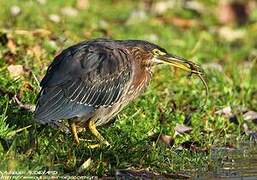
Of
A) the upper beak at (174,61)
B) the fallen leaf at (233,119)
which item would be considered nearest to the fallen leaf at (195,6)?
the fallen leaf at (233,119)

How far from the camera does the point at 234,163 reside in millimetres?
7223

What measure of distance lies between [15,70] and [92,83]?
1.73m

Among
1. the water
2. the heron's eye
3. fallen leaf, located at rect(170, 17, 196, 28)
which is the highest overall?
fallen leaf, located at rect(170, 17, 196, 28)

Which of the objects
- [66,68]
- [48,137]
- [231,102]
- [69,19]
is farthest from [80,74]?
[69,19]

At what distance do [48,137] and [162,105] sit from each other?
1.95 metres

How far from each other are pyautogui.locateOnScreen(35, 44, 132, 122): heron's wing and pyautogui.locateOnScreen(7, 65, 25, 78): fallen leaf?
4.75ft

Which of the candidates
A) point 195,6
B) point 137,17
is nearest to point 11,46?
point 137,17

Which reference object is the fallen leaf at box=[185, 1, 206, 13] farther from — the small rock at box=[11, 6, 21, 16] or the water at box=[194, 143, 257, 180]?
the water at box=[194, 143, 257, 180]

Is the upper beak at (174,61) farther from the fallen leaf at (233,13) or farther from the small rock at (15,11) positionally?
the fallen leaf at (233,13)

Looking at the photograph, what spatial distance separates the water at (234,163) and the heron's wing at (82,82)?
1.02 m

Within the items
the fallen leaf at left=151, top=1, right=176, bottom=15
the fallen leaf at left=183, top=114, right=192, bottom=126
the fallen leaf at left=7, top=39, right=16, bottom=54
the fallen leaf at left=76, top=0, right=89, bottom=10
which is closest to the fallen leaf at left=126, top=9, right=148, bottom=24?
the fallen leaf at left=151, top=1, right=176, bottom=15

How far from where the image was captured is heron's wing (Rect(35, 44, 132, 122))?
23.0ft

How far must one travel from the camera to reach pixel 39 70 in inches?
353

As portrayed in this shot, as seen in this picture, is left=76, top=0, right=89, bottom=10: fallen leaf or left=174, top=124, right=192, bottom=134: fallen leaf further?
left=76, top=0, right=89, bottom=10: fallen leaf
